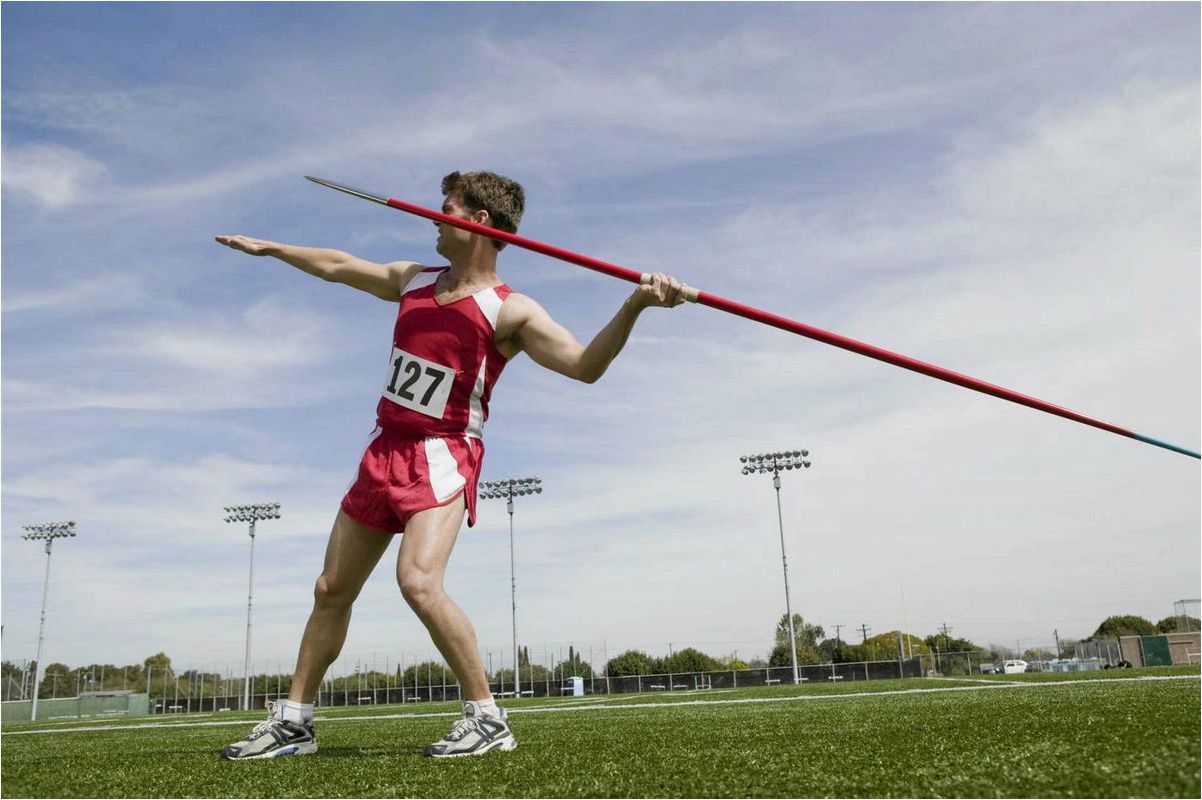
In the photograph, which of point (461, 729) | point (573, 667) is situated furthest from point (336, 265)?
point (573, 667)

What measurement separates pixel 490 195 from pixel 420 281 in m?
0.52

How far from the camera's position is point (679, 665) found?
214ft

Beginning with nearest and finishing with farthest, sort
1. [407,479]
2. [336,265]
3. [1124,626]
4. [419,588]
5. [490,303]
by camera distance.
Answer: [419,588] < [407,479] < [490,303] < [336,265] < [1124,626]

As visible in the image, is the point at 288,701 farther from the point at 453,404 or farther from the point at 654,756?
the point at 654,756

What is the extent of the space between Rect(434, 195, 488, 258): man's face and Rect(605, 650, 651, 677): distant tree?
5851 centimetres

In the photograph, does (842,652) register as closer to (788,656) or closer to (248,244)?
(788,656)

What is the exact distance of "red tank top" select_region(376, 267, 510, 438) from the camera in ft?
13.0

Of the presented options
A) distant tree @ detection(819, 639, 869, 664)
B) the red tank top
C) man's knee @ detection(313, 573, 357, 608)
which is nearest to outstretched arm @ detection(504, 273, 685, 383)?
the red tank top

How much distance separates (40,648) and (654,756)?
48002 mm

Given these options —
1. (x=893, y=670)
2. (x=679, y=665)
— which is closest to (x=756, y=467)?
(x=893, y=670)

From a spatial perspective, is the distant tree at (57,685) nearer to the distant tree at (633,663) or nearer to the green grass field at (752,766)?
the distant tree at (633,663)

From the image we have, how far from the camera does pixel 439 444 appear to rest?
3953 millimetres

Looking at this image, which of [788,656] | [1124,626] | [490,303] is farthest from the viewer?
[1124,626]

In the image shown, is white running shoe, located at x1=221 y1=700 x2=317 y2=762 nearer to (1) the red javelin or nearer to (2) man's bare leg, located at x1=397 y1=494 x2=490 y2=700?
(2) man's bare leg, located at x1=397 y1=494 x2=490 y2=700
